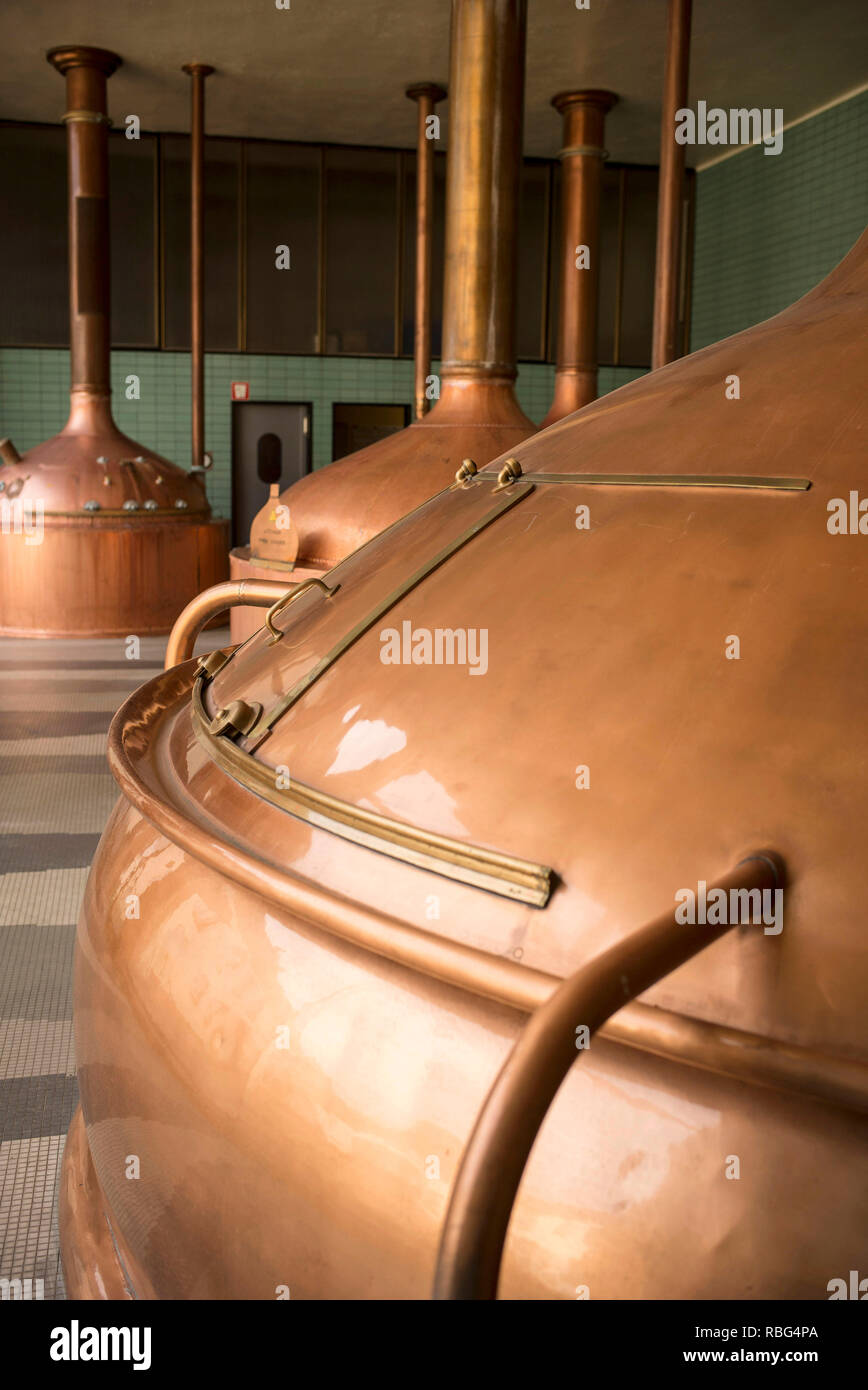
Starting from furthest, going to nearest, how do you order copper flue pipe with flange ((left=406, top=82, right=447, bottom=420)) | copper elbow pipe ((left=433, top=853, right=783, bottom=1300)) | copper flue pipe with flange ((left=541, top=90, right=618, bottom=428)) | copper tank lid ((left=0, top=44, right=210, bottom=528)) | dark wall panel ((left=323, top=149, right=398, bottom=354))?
1. dark wall panel ((left=323, top=149, right=398, bottom=354))
2. copper flue pipe with flange ((left=541, top=90, right=618, bottom=428))
3. copper flue pipe with flange ((left=406, top=82, right=447, bottom=420))
4. copper tank lid ((left=0, top=44, right=210, bottom=528))
5. copper elbow pipe ((left=433, top=853, right=783, bottom=1300))

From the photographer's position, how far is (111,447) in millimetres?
7371

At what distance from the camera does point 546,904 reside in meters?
0.92

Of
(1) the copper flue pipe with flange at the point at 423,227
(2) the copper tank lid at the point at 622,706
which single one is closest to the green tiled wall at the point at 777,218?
(1) the copper flue pipe with flange at the point at 423,227

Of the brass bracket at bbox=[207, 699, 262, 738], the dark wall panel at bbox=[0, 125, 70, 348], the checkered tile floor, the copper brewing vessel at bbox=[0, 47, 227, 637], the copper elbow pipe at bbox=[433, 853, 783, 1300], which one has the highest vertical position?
the dark wall panel at bbox=[0, 125, 70, 348]

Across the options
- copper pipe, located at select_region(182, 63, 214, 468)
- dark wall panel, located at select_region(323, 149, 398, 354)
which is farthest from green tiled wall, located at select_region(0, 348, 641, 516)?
copper pipe, located at select_region(182, 63, 214, 468)

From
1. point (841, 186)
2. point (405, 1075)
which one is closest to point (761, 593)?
point (405, 1075)

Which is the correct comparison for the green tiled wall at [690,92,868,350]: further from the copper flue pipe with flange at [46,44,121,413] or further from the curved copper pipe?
the curved copper pipe

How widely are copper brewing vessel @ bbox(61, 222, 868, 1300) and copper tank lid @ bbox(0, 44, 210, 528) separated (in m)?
6.18

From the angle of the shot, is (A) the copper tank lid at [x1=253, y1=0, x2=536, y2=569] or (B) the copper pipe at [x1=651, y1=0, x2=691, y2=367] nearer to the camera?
(A) the copper tank lid at [x1=253, y1=0, x2=536, y2=569]

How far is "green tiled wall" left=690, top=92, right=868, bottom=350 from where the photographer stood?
805cm

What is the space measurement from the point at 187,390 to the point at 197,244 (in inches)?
82.8

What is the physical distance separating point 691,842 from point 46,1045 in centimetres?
197
